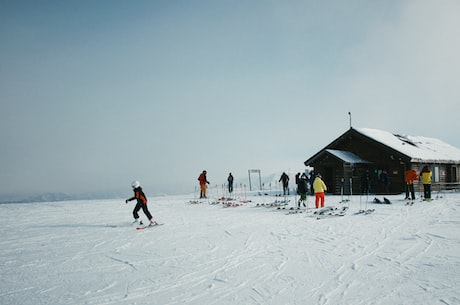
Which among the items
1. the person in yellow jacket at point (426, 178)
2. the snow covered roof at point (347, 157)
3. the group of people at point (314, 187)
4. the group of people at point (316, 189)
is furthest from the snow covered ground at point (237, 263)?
the snow covered roof at point (347, 157)

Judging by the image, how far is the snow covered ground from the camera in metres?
4.54

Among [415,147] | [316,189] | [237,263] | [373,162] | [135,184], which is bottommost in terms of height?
[237,263]

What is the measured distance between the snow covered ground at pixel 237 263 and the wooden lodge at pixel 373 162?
44.7 feet

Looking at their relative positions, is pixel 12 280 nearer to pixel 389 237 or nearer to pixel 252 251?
pixel 252 251

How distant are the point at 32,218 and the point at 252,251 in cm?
1113

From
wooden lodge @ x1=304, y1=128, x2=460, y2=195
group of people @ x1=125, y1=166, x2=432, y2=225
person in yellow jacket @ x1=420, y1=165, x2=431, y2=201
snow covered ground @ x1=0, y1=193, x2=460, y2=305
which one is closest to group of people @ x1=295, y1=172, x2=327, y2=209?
group of people @ x1=125, y1=166, x2=432, y2=225

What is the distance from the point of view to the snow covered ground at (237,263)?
14.9 ft

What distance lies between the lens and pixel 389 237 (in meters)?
8.26

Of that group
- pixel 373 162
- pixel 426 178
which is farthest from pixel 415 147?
pixel 426 178

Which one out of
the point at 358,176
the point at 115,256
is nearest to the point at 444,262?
the point at 115,256

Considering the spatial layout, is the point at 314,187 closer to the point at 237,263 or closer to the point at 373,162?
the point at 237,263

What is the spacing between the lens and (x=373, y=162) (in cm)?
2550

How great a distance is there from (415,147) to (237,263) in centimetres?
2740

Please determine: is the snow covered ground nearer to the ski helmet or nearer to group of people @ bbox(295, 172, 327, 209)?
the ski helmet
